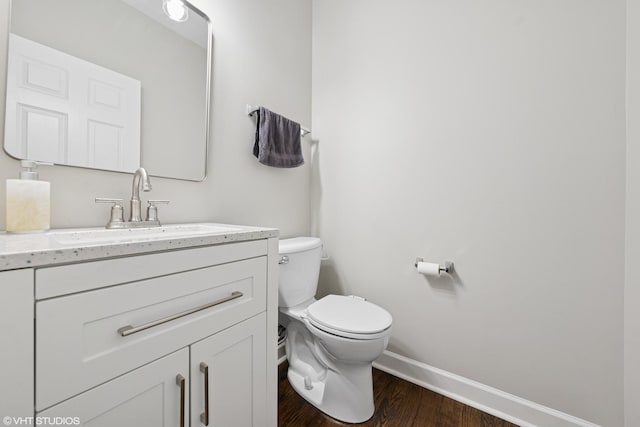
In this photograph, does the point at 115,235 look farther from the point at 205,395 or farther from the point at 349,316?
the point at 349,316

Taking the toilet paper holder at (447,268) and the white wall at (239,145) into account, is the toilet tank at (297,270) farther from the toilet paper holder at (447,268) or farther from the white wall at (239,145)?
the toilet paper holder at (447,268)

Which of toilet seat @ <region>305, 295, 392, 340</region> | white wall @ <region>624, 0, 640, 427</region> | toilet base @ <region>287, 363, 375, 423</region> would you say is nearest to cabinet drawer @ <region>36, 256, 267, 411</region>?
toilet seat @ <region>305, 295, 392, 340</region>

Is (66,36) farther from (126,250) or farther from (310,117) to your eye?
(310,117)

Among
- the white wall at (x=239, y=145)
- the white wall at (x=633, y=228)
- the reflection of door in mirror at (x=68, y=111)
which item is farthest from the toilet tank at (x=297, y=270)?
the white wall at (x=633, y=228)

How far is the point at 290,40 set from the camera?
5.48 ft

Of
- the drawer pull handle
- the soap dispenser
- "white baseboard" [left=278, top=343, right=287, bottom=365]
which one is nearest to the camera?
the drawer pull handle

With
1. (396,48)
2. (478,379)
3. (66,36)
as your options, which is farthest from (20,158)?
(478,379)

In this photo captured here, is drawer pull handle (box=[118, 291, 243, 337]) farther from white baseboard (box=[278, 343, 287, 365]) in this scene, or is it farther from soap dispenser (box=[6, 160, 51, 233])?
white baseboard (box=[278, 343, 287, 365])

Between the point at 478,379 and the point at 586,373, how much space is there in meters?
0.41

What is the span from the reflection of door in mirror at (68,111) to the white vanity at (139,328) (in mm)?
285

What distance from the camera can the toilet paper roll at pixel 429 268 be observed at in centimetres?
131

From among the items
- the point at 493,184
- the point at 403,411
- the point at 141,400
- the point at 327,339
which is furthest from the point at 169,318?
the point at 493,184

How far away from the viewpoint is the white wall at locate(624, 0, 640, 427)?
93 cm

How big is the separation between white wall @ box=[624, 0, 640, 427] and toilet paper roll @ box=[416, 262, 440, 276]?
0.66 m
